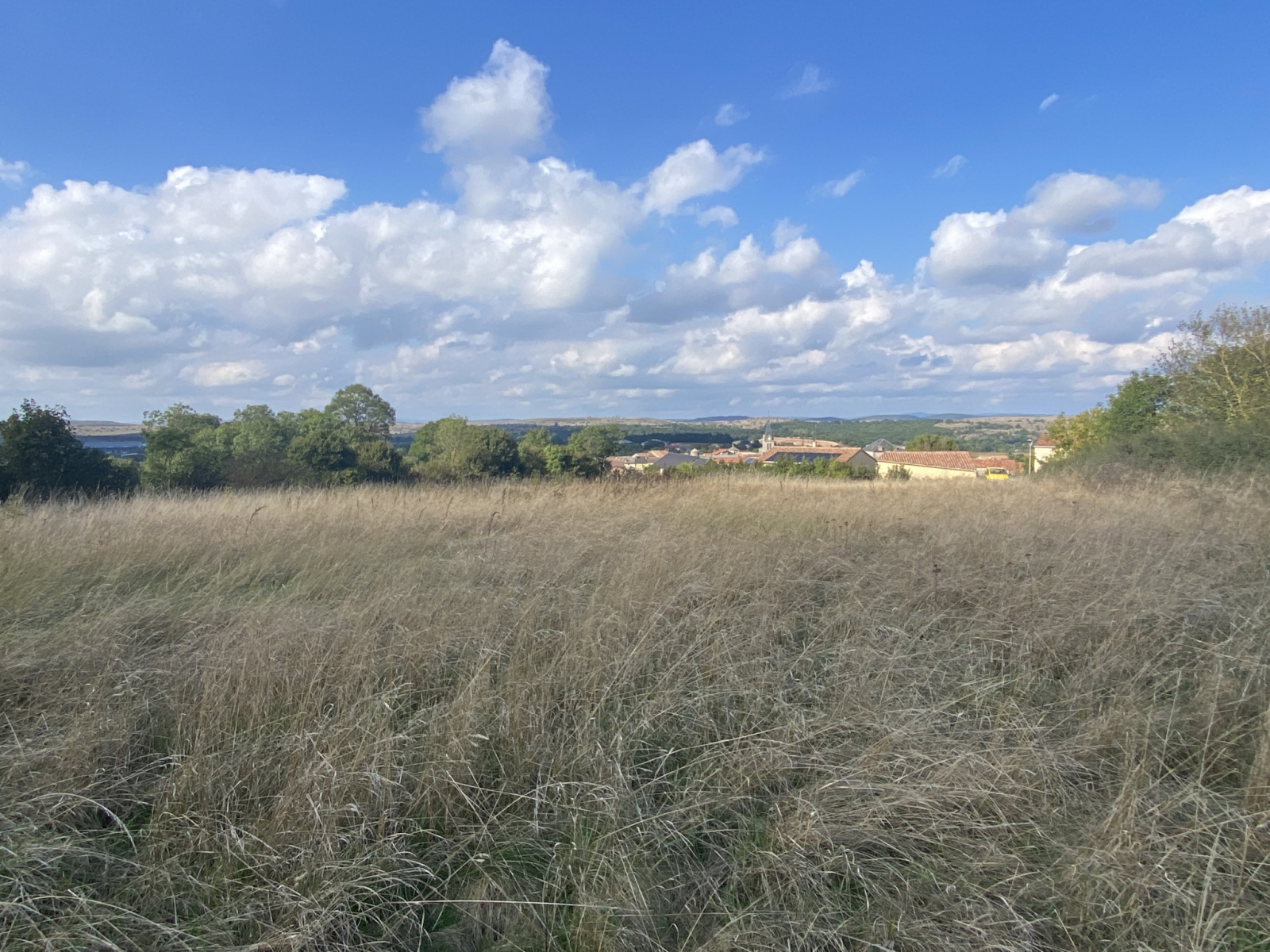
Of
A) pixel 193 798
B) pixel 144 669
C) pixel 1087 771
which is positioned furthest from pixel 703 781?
pixel 144 669

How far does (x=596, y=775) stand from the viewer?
87.3 inches

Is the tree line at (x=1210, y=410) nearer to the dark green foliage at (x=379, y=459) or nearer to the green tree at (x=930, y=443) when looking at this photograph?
the dark green foliage at (x=379, y=459)

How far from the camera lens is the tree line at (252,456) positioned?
11234 millimetres

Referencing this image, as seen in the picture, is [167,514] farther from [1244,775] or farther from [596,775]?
[1244,775]

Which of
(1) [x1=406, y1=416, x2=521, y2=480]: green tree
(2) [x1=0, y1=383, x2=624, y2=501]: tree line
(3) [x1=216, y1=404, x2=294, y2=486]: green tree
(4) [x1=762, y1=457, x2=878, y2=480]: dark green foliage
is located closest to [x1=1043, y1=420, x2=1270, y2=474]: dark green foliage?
(4) [x1=762, y1=457, x2=878, y2=480]: dark green foliage

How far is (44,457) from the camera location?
1137cm

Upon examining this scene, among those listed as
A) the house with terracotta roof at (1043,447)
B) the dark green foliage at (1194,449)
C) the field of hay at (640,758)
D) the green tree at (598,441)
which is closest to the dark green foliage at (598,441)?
the green tree at (598,441)

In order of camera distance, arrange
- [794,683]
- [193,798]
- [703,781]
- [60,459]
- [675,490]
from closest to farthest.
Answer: [193,798], [703,781], [794,683], [675,490], [60,459]

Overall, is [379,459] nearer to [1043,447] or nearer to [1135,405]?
[1135,405]

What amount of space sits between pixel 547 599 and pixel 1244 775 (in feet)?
10.5

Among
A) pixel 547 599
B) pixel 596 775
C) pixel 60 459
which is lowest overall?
pixel 596 775

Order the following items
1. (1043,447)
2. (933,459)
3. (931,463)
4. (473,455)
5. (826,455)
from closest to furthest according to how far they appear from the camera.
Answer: (473,455)
(826,455)
(931,463)
(933,459)
(1043,447)

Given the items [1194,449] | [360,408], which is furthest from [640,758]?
[360,408]

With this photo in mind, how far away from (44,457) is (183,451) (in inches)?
292
